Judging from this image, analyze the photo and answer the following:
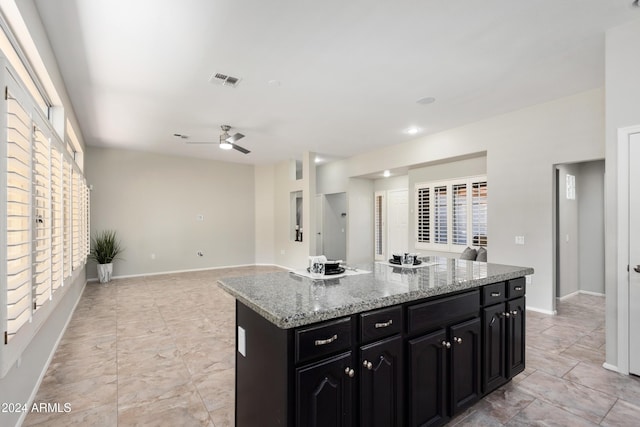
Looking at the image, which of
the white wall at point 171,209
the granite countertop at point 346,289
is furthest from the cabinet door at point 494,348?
the white wall at point 171,209

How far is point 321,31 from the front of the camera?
254 cm

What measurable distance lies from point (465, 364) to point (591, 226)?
4872 millimetres

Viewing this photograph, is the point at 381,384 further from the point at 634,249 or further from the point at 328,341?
the point at 634,249

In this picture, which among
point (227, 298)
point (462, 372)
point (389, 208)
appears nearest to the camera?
point (462, 372)

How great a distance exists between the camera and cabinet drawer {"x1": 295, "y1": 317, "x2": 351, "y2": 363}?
4.32ft

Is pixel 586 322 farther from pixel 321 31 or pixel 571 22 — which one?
pixel 321 31

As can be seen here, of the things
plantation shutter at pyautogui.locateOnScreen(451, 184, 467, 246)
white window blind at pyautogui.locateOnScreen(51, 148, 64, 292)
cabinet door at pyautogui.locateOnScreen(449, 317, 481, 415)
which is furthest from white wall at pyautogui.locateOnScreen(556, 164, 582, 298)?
white window blind at pyautogui.locateOnScreen(51, 148, 64, 292)

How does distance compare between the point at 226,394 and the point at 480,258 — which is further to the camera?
the point at 480,258

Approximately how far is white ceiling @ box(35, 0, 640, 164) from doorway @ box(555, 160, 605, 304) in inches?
75.3

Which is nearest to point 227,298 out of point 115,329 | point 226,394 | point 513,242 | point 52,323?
point 115,329

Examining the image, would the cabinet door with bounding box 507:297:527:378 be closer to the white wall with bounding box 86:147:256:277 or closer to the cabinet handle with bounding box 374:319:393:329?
the cabinet handle with bounding box 374:319:393:329

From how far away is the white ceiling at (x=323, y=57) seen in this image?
2311mm

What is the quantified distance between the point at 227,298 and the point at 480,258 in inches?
165

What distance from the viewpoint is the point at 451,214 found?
5.95m
